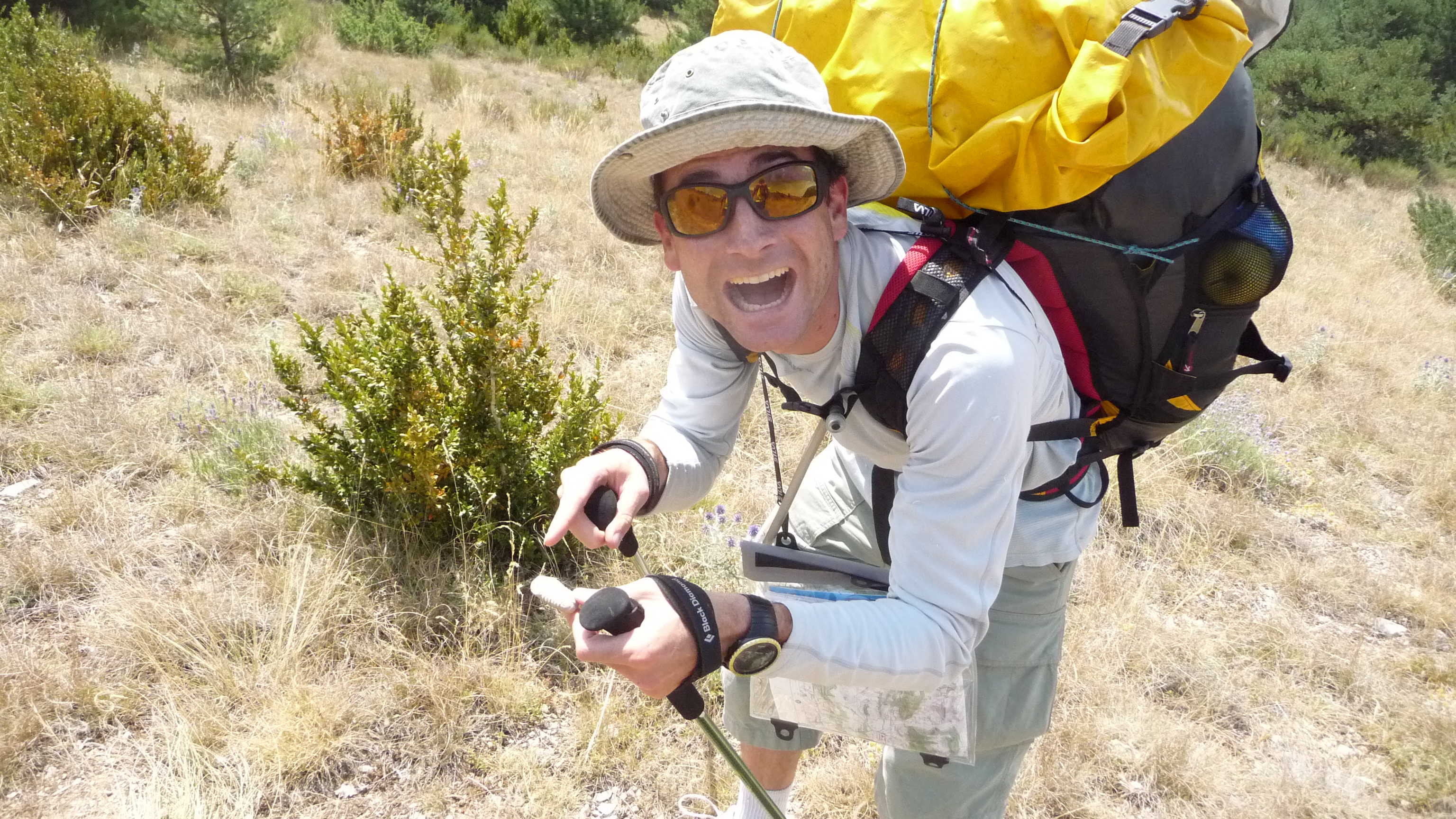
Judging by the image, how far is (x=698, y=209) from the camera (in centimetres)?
140

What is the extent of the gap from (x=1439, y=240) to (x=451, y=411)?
1000cm

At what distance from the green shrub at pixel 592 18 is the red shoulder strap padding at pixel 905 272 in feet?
57.7

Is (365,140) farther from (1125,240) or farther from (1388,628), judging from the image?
(1388,628)

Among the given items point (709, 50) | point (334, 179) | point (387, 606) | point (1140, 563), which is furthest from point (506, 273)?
point (334, 179)

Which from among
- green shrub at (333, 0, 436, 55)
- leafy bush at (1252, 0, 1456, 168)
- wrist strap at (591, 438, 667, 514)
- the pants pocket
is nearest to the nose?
wrist strap at (591, 438, 667, 514)

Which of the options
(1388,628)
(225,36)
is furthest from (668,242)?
(225,36)

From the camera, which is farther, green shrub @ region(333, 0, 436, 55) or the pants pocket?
green shrub @ region(333, 0, 436, 55)

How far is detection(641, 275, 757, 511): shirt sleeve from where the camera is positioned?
5.64 feet

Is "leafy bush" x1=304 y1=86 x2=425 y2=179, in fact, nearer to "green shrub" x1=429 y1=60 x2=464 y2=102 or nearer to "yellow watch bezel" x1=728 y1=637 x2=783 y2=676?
"green shrub" x1=429 y1=60 x2=464 y2=102

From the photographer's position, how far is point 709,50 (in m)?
1.28

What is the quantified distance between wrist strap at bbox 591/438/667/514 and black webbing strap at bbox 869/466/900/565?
0.44 metres

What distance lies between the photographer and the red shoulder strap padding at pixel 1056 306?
1.38m

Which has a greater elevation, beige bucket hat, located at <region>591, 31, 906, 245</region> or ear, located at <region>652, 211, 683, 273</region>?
beige bucket hat, located at <region>591, 31, 906, 245</region>

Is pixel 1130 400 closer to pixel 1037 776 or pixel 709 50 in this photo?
pixel 709 50
